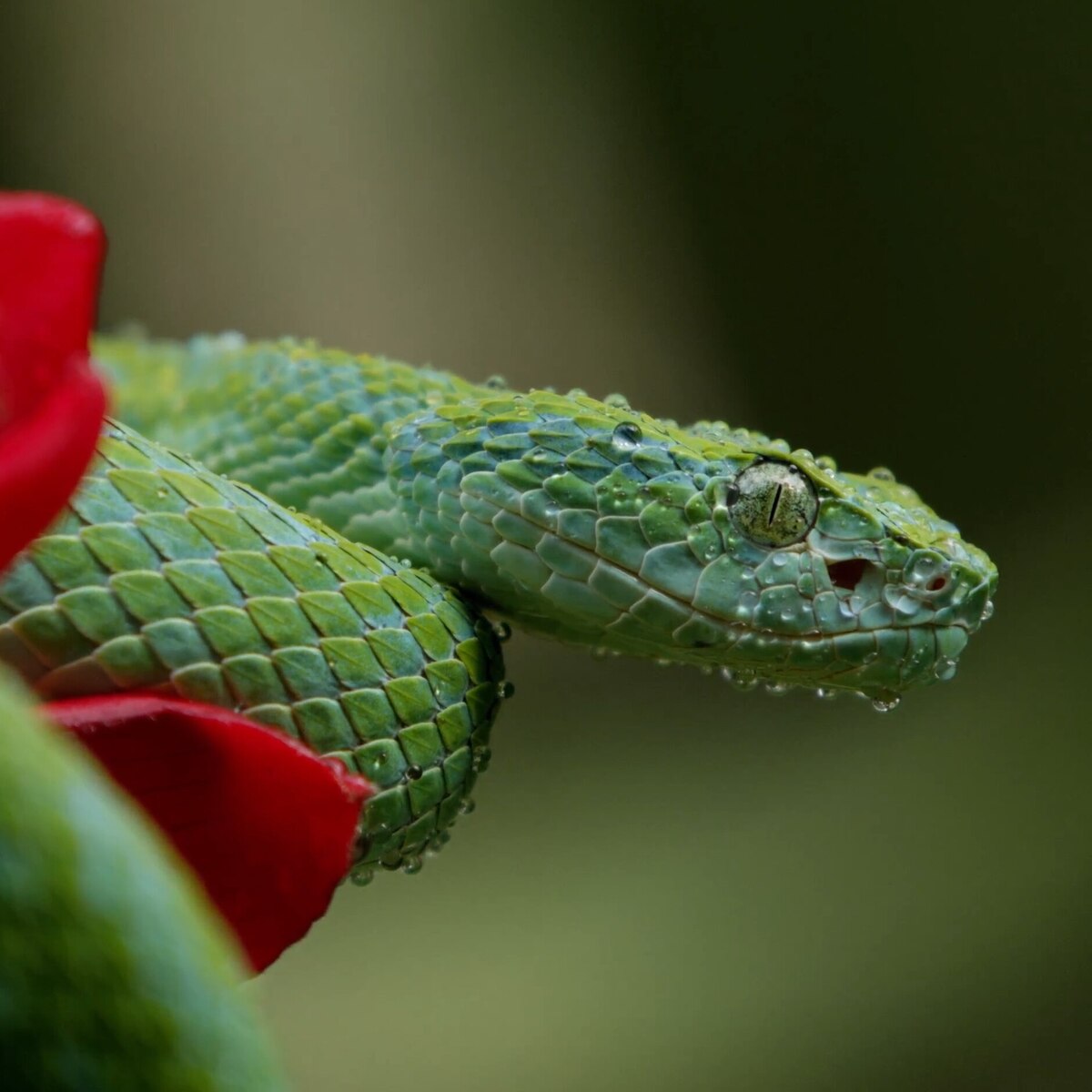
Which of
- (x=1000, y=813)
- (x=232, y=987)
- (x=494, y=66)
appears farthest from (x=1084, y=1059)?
(x=232, y=987)

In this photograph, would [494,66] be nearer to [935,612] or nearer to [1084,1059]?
[1084,1059]

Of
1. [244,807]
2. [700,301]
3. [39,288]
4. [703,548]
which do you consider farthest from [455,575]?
[700,301]

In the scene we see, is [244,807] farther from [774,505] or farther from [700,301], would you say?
[700,301]

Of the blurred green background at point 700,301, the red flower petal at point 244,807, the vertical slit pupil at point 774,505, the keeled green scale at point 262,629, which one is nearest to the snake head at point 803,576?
A: the vertical slit pupil at point 774,505

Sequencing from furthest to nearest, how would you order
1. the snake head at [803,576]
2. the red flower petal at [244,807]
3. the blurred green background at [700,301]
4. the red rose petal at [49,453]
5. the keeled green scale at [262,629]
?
the blurred green background at [700,301] → the snake head at [803,576] → the keeled green scale at [262,629] → the red flower petal at [244,807] → the red rose petal at [49,453]

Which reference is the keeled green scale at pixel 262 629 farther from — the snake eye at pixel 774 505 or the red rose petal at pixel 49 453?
the red rose petal at pixel 49 453

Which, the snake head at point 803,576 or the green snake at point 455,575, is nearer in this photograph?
the green snake at point 455,575

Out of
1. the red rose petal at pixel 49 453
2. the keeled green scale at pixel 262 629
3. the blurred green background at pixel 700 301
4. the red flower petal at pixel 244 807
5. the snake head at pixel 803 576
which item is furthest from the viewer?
the blurred green background at pixel 700 301
